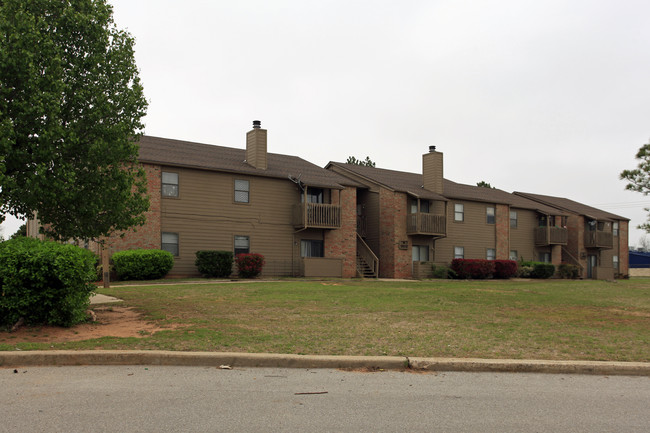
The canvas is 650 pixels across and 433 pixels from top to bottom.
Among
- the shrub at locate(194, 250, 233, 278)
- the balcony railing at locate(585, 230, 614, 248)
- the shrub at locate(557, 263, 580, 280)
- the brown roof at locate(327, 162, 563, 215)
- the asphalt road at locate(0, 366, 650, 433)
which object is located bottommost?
the shrub at locate(557, 263, 580, 280)

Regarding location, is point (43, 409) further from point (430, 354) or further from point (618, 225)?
point (618, 225)

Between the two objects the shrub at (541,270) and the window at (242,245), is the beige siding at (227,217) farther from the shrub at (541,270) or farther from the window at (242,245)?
the shrub at (541,270)

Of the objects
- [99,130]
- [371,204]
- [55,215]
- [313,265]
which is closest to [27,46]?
[99,130]

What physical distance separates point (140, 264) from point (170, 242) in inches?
112

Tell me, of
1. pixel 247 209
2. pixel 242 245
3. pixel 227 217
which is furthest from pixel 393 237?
pixel 227 217

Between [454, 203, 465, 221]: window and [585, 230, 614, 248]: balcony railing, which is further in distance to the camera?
[585, 230, 614, 248]: balcony railing

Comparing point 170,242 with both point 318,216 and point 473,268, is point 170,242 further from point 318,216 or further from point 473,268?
point 473,268

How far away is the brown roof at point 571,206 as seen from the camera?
152ft

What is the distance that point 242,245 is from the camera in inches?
1089

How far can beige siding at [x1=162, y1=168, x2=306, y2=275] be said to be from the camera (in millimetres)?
25719

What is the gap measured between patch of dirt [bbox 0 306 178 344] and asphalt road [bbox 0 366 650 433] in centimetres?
152

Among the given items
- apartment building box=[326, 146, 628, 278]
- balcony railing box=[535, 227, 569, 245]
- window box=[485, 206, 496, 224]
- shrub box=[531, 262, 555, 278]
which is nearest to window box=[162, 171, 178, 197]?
apartment building box=[326, 146, 628, 278]

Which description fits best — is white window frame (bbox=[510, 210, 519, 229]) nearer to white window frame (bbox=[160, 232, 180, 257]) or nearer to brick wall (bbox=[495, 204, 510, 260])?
brick wall (bbox=[495, 204, 510, 260])

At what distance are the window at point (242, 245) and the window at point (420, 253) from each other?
10851 millimetres
